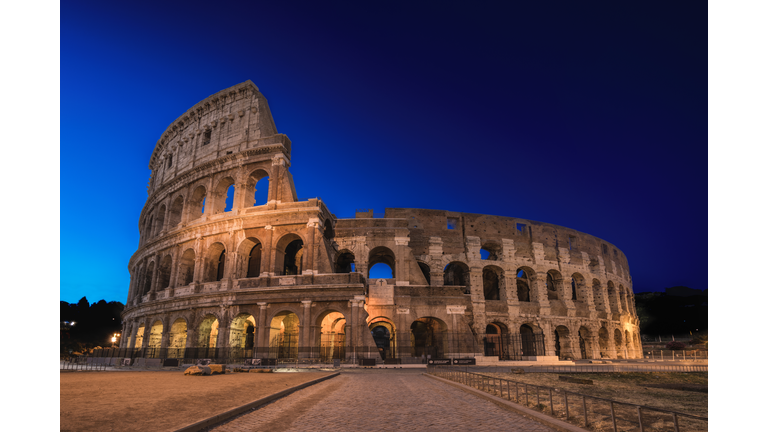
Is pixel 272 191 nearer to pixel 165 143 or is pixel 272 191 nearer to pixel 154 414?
pixel 165 143

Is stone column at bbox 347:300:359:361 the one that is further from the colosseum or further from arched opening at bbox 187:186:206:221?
arched opening at bbox 187:186:206:221

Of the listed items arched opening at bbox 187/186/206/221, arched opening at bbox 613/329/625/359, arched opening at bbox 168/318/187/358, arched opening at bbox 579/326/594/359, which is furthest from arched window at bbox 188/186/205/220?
arched opening at bbox 613/329/625/359

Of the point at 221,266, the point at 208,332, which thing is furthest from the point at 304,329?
the point at 221,266

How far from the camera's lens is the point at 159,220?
34.2m

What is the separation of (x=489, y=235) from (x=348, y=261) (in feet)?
38.4

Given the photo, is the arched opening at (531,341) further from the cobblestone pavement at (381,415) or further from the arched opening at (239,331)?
the cobblestone pavement at (381,415)

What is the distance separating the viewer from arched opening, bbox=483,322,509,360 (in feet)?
102

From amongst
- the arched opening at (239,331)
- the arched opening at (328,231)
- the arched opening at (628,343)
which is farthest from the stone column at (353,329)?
the arched opening at (628,343)

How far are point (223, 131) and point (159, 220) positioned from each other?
9921mm

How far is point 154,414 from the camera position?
19.9ft

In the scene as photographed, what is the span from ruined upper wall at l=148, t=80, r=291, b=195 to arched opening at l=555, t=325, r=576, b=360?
25.4 m

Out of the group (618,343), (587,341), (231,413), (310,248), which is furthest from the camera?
(618,343)

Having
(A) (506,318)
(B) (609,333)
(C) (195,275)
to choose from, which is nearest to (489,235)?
(A) (506,318)

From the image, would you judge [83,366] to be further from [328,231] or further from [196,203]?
[328,231]
